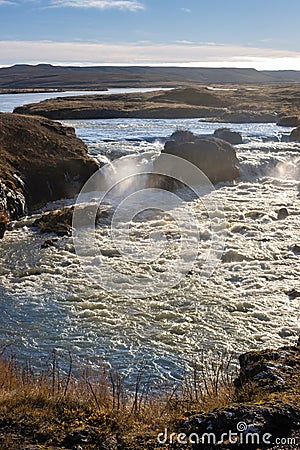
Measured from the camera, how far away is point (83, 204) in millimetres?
23578

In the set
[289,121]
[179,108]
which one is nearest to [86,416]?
[289,121]

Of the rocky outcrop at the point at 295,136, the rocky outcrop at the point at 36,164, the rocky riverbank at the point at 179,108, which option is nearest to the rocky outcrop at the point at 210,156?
the rocky outcrop at the point at 36,164

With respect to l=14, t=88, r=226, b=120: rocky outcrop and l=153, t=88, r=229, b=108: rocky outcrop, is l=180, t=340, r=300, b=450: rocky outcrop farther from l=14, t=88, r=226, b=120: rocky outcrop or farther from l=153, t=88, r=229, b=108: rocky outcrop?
l=153, t=88, r=229, b=108: rocky outcrop

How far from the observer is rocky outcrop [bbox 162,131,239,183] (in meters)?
29.5

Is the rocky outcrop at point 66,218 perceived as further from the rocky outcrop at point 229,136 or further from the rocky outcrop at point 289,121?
the rocky outcrop at point 289,121

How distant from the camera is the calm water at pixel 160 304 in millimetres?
11484

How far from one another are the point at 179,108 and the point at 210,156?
32669 millimetres

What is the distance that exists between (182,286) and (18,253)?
6.13 m

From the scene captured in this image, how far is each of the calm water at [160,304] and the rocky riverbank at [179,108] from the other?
35117mm

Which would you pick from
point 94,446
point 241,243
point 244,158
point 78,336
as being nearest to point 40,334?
point 78,336

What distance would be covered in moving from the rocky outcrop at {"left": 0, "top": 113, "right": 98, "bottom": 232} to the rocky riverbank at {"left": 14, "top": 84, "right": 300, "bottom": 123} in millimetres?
21213

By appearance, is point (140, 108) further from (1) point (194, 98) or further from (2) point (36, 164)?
(2) point (36, 164)

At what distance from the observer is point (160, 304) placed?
13789 millimetres

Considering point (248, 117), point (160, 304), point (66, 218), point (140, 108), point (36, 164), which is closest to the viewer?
point (160, 304)
